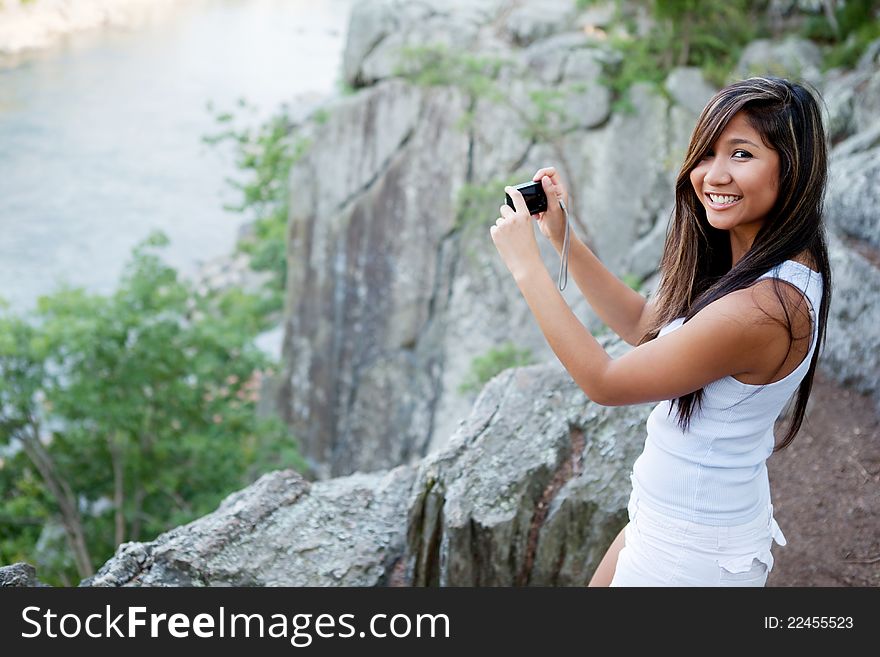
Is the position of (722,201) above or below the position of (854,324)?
above

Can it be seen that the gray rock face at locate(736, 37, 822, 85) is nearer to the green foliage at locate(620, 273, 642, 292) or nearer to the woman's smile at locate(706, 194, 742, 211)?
the green foliage at locate(620, 273, 642, 292)

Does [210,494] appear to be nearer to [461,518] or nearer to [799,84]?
[461,518]

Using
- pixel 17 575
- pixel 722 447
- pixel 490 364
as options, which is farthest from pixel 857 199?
pixel 490 364

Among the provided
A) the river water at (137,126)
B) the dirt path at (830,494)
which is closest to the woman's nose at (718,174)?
the dirt path at (830,494)

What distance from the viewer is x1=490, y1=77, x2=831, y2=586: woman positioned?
153 cm

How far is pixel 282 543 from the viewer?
325 centimetres

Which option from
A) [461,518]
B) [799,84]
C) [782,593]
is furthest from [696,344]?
[461,518]

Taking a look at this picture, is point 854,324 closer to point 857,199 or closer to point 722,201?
point 857,199

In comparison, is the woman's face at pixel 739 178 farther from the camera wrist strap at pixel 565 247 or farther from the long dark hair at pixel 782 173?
the camera wrist strap at pixel 565 247

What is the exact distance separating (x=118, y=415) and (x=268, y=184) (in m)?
10.7

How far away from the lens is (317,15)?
77.3 feet

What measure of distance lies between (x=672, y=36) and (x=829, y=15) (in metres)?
2.16

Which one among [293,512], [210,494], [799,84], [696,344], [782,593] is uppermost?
[799,84]

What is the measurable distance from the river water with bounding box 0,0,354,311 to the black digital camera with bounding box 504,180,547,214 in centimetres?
1047
